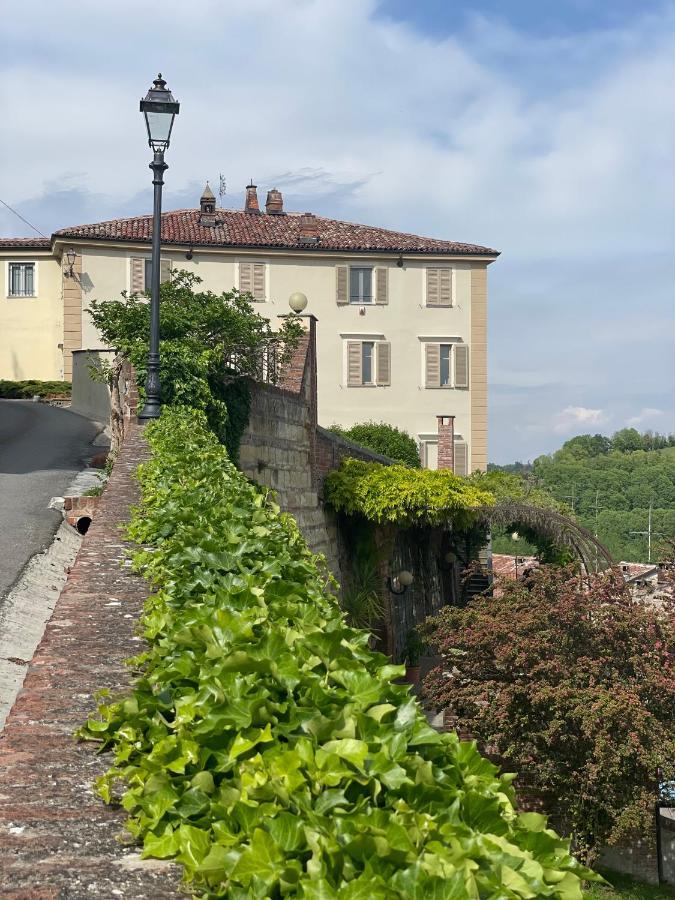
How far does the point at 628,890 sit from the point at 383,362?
25.5 meters

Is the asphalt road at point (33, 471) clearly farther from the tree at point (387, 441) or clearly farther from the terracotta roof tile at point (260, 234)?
the terracotta roof tile at point (260, 234)

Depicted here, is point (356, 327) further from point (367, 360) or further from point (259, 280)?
point (259, 280)

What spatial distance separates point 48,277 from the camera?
40625 mm

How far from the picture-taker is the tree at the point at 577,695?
14.3 meters

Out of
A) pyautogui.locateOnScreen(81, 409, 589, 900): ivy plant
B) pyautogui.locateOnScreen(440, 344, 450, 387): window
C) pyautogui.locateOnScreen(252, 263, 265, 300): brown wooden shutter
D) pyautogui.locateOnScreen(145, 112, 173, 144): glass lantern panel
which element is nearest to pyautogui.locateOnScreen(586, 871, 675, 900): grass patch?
pyautogui.locateOnScreen(145, 112, 173, 144): glass lantern panel

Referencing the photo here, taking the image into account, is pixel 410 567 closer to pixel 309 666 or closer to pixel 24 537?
pixel 24 537

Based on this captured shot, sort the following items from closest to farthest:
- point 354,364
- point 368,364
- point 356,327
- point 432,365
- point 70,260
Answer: point 70,260 < point 354,364 < point 368,364 < point 356,327 < point 432,365

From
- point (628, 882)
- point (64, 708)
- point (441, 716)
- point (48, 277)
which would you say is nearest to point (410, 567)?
point (441, 716)

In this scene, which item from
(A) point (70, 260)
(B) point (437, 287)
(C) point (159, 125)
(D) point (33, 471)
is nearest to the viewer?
(C) point (159, 125)

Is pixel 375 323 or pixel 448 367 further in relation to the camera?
pixel 448 367

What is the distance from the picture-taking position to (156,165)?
37.3ft

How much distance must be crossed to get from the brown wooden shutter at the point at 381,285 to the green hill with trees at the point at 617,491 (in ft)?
119

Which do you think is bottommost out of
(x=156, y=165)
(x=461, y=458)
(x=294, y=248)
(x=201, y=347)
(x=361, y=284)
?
(x=461, y=458)

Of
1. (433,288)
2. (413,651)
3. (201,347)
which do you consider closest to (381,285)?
(433,288)
